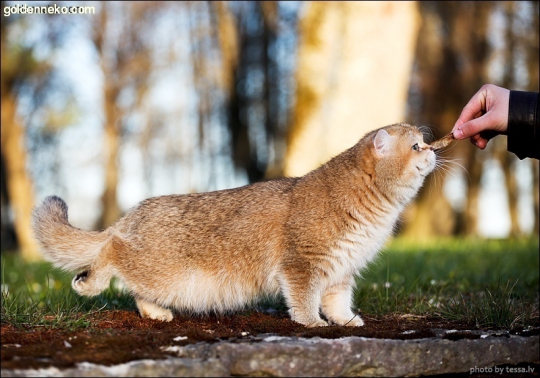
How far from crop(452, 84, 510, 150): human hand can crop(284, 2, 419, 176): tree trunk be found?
669 cm

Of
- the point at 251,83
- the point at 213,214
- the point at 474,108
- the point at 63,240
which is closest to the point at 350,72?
the point at 474,108

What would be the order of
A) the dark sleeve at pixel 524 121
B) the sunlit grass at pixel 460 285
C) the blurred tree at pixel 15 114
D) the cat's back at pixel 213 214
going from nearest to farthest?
1. the dark sleeve at pixel 524 121
2. the sunlit grass at pixel 460 285
3. the cat's back at pixel 213 214
4. the blurred tree at pixel 15 114

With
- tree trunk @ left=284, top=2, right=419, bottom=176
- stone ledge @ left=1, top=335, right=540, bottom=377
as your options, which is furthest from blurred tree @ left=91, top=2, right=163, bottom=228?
stone ledge @ left=1, top=335, right=540, bottom=377

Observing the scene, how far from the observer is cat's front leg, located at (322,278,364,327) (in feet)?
17.0

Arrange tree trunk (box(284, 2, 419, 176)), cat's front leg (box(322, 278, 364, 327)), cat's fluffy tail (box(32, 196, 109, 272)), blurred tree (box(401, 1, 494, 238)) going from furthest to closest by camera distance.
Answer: blurred tree (box(401, 1, 494, 238))
tree trunk (box(284, 2, 419, 176))
cat's fluffy tail (box(32, 196, 109, 272))
cat's front leg (box(322, 278, 364, 327))

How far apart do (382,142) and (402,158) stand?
0.20 m

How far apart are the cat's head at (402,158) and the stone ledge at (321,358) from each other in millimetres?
1515

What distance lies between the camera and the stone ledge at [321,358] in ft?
10.8

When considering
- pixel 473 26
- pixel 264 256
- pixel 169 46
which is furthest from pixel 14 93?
pixel 264 256

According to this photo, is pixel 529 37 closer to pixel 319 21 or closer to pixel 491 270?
pixel 319 21

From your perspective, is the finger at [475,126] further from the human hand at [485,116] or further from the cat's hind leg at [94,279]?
the cat's hind leg at [94,279]

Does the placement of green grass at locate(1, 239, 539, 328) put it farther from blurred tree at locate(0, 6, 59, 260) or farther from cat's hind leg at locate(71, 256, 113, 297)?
blurred tree at locate(0, 6, 59, 260)

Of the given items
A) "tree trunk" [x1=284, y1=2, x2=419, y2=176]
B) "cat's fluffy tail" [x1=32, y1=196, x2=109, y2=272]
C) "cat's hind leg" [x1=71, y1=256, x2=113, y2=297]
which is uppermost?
"tree trunk" [x1=284, y1=2, x2=419, y2=176]

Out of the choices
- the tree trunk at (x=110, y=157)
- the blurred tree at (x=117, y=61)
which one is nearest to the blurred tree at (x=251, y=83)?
the blurred tree at (x=117, y=61)
